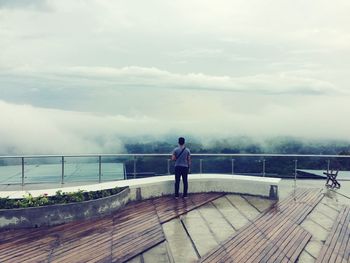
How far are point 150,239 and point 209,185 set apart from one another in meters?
4.78

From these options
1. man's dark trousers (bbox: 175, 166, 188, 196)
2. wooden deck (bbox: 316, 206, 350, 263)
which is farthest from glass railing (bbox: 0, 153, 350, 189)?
wooden deck (bbox: 316, 206, 350, 263)

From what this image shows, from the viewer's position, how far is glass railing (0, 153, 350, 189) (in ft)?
41.0

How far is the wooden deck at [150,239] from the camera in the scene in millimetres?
7013

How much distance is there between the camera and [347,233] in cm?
843

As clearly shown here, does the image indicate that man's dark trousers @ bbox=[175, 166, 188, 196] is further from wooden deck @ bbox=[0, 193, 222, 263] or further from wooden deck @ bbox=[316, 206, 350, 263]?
wooden deck @ bbox=[316, 206, 350, 263]

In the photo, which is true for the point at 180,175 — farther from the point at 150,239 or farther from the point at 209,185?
the point at 150,239

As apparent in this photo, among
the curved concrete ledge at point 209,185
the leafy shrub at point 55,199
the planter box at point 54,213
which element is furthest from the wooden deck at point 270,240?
the leafy shrub at point 55,199

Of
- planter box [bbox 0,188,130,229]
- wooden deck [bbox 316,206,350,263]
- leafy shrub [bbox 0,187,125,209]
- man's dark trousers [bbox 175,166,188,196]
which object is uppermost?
man's dark trousers [bbox 175,166,188,196]

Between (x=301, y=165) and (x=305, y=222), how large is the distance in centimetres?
633

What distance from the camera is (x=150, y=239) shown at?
782cm

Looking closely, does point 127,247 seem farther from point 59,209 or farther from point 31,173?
point 31,173

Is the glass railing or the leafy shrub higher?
the glass railing

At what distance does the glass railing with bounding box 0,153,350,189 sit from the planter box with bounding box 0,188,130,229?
3.32 metres

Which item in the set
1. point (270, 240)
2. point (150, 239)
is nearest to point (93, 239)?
point (150, 239)
